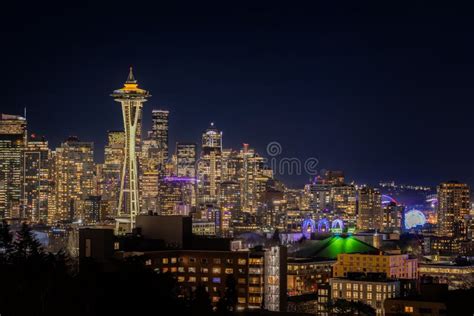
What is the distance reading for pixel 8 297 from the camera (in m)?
21.5

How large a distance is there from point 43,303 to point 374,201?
252ft

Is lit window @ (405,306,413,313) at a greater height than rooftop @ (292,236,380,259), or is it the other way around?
rooftop @ (292,236,380,259)

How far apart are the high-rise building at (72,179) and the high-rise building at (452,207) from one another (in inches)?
1059

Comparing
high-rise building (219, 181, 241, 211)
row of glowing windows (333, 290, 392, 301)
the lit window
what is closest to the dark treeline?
the lit window

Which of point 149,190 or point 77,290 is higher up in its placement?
point 149,190

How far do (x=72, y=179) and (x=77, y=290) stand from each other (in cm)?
6966

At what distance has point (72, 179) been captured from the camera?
92.1m

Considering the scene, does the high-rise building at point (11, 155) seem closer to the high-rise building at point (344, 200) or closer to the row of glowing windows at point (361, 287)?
the high-rise building at point (344, 200)

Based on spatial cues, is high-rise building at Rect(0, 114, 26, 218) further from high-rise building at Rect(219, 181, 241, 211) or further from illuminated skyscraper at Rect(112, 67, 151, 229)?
illuminated skyscraper at Rect(112, 67, 151, 229)

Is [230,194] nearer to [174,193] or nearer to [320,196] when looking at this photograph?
[174,193]

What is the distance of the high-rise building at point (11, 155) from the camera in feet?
287

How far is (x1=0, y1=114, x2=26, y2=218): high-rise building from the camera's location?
287 ft

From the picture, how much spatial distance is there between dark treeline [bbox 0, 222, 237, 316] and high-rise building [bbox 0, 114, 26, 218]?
61.1 meters

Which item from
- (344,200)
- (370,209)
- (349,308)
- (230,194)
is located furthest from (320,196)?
(349,308)
